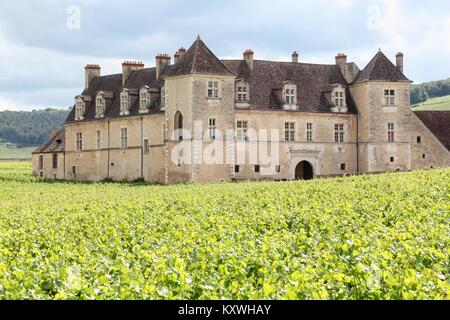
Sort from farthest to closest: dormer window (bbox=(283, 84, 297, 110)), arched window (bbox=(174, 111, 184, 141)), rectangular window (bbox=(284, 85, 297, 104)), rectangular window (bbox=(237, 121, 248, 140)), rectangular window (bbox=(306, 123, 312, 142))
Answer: rectangular window (bbox=(306, 123, 312, 142))
rectangular window (bbox=(284, 85, 297, 104))
dormer window (bbox=(283, 84, 297, 110))
rectangular window (bbox=(237, 121, 248, 140))
arched window (bbox=(174, 111, 184, 141))

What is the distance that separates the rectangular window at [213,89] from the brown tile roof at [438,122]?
22.9m

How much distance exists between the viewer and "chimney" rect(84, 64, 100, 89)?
7088 cm

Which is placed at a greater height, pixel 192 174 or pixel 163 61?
pixel 163 61

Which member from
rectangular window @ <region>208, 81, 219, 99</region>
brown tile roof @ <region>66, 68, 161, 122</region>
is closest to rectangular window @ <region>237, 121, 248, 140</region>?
rectangular window @ <region>208, 81, 219, 99</region>

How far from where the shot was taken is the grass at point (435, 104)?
133425 millimetres

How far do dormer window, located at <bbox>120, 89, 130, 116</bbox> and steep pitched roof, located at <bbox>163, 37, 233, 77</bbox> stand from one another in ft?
25.6

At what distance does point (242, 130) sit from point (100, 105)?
1591 centimetres

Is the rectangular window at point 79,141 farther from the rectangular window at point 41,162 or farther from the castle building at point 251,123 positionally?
the rectangular window at point 41,162

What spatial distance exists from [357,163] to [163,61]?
18930 millimetres

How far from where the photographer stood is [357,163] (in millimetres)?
60344

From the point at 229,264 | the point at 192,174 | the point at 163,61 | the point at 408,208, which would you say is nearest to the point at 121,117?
the point at 163,61

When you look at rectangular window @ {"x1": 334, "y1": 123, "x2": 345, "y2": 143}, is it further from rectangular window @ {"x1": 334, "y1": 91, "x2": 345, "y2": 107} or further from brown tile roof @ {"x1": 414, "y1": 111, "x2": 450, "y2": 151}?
brown tile roof @ {"x1": 414, "y1": 111, "x2": 450, "y2": 151}

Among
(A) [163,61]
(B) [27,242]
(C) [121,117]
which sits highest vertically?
(A) [163,61]

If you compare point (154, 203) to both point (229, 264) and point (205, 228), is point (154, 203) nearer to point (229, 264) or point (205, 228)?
point (205, 228)
